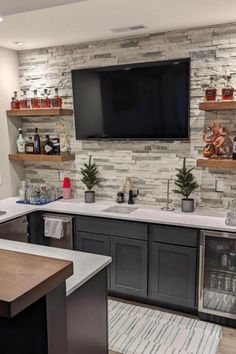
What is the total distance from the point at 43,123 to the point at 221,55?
219 centimetres

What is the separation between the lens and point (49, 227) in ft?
12.1

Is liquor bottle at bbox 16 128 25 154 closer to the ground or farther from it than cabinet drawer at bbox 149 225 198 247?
farther from it

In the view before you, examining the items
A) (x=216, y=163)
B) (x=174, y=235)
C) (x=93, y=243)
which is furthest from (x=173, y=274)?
(x=216, y=163)

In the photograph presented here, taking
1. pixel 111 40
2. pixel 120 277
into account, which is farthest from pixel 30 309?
pixel 111 40

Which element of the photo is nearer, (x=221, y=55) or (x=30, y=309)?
(x=30, y=309)

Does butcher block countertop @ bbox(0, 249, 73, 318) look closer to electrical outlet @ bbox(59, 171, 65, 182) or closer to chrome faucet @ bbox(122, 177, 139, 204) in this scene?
chrome faucet @ bbox(122, 177, 139, 204)

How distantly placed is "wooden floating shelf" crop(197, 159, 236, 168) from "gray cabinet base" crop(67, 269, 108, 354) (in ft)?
5.17

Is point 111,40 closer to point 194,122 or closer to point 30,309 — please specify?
point 194,122

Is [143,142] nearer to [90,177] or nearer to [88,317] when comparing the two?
[90,177]

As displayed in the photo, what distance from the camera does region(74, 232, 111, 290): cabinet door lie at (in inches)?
138

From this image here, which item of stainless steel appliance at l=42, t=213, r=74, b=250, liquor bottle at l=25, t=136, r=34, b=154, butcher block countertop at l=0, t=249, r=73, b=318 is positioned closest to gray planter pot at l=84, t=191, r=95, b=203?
stainless steel appliance at l=42, t=213, r=74, b=250

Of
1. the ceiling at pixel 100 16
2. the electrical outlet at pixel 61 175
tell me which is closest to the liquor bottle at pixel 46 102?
the ceiling at pixel 100 16

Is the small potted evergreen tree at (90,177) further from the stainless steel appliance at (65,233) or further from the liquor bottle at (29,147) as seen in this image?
the liquor bottle at (29,147)

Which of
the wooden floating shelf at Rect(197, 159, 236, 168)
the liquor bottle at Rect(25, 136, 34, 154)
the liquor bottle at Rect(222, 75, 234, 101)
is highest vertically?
the liquor bottle at Rect(222, 75, 234, 101)
